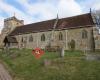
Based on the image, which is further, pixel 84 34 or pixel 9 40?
pixel 9 40

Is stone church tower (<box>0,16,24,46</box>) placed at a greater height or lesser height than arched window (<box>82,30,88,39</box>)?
greater

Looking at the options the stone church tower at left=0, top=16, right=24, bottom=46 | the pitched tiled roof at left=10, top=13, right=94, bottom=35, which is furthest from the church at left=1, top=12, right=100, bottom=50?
the stone church tower at left=0, top=16, right=24, bottom=46

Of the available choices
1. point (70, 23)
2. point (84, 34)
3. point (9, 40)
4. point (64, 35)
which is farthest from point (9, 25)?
point (84, 34)

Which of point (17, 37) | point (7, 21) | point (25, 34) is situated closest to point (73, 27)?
point (25, 34)

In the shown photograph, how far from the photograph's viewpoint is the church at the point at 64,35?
1305 inches

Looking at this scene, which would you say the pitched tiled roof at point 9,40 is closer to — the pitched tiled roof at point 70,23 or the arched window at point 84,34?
the pitched tiled roof at point 70,23

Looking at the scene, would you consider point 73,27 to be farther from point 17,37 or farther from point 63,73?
point 63,73

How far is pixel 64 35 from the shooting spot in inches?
1465

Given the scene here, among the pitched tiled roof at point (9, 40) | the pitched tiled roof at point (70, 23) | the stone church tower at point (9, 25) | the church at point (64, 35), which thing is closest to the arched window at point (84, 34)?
the church at point (64, 35)

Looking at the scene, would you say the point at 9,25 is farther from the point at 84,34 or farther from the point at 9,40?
the point at 84,34

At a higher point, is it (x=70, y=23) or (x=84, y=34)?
(x=70, y=23)

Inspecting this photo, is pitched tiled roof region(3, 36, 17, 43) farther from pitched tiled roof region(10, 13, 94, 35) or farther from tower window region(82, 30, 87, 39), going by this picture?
tower window region(82, 30, 87, 39)

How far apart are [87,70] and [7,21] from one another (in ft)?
160

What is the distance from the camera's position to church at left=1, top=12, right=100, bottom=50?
3316 centimetres
